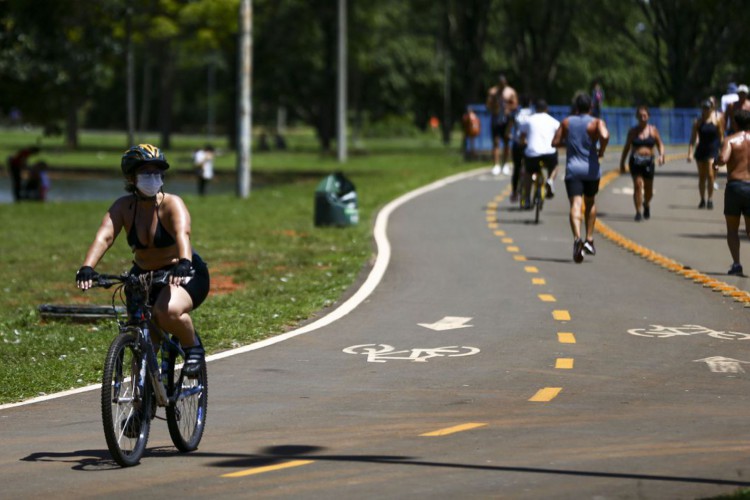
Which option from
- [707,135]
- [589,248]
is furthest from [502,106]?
[589,248]

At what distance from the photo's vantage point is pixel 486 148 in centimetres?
4788

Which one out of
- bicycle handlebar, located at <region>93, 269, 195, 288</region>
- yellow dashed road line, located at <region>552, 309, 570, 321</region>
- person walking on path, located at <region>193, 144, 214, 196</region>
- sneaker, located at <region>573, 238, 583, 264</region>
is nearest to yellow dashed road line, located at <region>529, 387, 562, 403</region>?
bicycle handlebar, located at <region>93, 269, 195, 288</region>

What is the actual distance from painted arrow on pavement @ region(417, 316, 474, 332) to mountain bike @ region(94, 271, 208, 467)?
5651 millimetres

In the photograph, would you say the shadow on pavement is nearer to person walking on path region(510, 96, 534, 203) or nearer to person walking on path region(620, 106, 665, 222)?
person walking on path region(510, 96, 534, 203)

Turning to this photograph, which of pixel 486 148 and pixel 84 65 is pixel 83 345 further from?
pixel 84 65

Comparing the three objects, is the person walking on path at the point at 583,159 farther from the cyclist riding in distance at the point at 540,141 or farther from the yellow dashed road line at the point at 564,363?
the yellow dashed road line at the point at 564,363

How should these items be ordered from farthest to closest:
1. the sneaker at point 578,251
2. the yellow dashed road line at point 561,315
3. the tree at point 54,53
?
the tree at point 54,53
the sneaker at point 578,251
the yellow dashed road line at point 561,315

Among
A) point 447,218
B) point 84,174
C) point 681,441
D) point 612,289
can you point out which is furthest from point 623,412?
point 84,174

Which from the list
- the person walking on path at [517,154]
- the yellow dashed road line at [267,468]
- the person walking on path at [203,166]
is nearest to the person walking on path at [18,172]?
the person walking on path at [203,166]

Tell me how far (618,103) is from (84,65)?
86.4ft

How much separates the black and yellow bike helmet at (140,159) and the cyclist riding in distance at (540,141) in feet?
54.4

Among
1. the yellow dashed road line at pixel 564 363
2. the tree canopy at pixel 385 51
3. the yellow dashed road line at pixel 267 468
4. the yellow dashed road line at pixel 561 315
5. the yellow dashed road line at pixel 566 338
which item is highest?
the tree canopy at pixel 385 51

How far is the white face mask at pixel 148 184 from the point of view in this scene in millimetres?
9332

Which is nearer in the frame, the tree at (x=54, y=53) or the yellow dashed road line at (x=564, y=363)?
the yellow dashed road line at (x=564, y=363)
